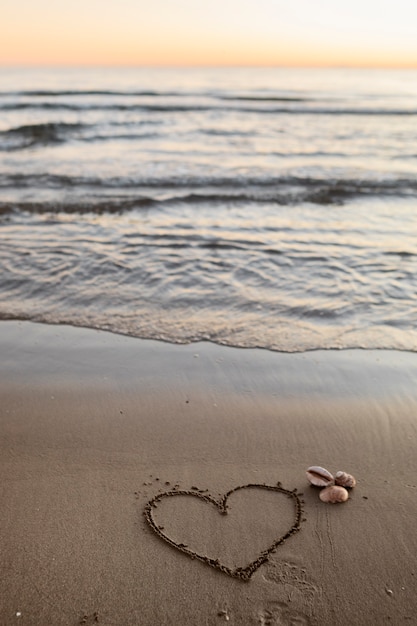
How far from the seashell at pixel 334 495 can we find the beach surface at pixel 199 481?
0.11 feet

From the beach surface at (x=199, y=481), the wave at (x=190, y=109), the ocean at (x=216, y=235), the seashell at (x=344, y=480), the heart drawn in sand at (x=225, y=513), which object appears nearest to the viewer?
the beach surface at (x=199, y=481)

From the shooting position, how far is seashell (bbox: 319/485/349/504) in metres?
2.69

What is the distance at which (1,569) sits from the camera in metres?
2.28

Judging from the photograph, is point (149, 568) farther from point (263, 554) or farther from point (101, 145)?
point (101, 145)

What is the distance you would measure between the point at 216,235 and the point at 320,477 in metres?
4.86

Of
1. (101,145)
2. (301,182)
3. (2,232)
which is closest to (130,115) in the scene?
(101,145)

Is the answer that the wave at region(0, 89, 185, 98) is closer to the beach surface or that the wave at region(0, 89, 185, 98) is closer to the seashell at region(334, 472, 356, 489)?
the beach surface

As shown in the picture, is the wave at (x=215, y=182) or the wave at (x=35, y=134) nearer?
the wave at (x=215, y=182)

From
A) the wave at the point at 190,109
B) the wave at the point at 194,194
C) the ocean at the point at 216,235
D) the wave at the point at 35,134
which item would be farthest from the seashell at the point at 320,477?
the wave at the point at 190,109

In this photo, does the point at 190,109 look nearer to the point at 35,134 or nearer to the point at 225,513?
the point at 35,134

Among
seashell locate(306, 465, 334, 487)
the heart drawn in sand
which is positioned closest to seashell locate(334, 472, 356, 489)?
seashell locate(306, 465, 334, 487)

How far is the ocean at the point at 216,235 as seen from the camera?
4863 millimetres

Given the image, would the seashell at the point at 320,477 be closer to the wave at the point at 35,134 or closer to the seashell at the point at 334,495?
the seashell at the point at 334,495

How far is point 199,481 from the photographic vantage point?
284cm
